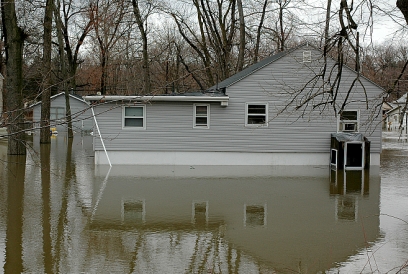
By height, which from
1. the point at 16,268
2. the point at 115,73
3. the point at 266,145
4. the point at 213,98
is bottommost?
the point at 16,268

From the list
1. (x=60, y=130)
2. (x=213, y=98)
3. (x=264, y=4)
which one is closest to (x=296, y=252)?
(x=213, y=98)

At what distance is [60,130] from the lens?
4600 cm

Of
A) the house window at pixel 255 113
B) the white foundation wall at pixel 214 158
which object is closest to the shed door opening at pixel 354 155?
the white foundation wall at pixel 214 158

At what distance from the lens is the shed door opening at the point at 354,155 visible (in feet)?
64.6

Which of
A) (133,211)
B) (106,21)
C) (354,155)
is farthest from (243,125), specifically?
(106,21)

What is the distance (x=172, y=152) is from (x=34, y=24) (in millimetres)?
18927

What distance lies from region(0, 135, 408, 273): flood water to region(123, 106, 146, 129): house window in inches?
96.6

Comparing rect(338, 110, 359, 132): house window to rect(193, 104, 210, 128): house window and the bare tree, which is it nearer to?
rect(193, 104, 210, 128): house window

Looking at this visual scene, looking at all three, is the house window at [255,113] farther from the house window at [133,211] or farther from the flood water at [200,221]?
the house window at [133,211]

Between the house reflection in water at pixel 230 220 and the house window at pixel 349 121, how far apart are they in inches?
115

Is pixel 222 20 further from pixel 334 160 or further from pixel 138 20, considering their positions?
pixel 334 160

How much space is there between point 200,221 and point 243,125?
9986mm

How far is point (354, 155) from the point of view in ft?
65.2

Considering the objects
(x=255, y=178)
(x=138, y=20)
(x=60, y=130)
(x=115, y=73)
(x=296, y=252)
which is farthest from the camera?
(x=115, y=73)
